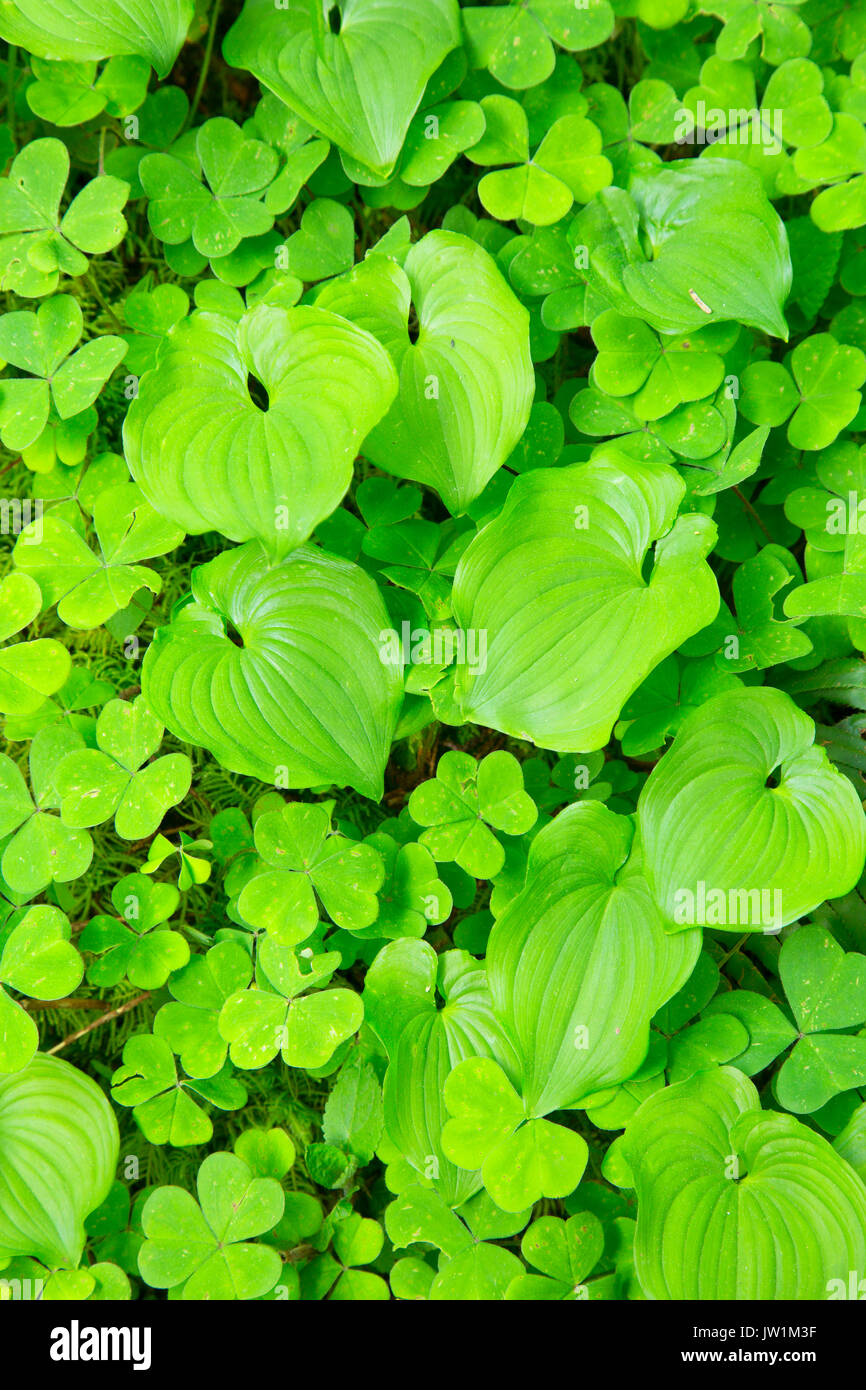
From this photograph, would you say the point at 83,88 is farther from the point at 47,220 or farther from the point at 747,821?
the point at 747,821

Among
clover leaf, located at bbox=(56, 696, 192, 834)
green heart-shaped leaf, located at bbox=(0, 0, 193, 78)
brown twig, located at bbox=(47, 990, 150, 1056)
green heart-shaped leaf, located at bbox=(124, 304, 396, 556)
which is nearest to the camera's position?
green heart-shaped leaf, located at bbox=(124, 304, 396, 556)

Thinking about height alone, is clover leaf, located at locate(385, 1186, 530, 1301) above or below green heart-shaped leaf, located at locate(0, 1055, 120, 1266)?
below

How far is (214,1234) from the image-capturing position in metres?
1.49

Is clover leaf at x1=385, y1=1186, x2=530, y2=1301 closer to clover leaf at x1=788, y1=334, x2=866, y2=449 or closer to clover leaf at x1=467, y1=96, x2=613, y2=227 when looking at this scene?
clover leaf at x1=788, y1=334, x2=866, y2=449

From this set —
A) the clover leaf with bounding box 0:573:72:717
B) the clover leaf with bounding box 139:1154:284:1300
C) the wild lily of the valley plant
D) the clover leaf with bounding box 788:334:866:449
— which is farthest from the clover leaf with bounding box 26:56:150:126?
the clover leaf with bounding box 139:1154:284:1300

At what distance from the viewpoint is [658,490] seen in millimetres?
1338

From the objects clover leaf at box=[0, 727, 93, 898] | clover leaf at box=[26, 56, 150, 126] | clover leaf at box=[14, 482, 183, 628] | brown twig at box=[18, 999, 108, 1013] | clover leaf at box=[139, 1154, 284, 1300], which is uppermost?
clover leaf at box=[26, 56, 150, 126]

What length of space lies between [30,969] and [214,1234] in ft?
1.78

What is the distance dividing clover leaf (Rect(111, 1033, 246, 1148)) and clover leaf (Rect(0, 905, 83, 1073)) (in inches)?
6.9

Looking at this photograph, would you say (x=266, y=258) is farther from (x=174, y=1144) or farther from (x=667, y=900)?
(x=174, y=1144)

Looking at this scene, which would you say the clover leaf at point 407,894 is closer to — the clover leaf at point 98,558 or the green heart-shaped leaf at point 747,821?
the green heart-shaped leaf at point 747,821

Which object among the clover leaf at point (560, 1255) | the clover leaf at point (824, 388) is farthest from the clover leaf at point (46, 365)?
the clover leaf at point (560, 1255)

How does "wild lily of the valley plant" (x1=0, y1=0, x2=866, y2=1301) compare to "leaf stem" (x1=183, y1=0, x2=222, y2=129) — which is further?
"leaf stem" (x1=183, y1=0, x2=222, y2=129)

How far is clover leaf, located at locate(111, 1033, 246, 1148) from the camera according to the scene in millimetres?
1548
